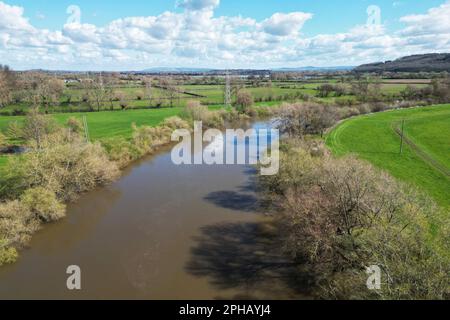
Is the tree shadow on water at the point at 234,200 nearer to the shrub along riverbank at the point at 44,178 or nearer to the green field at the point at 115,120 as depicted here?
the shrub along riverbank at the point at 44,178

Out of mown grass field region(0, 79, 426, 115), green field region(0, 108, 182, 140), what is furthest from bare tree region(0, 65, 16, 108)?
green field region(0, 108, 182, 140)

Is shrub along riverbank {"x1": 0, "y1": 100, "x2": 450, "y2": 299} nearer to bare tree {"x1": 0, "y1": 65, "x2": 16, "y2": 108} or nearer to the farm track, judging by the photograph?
the farm track

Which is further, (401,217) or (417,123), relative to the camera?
(417,123)

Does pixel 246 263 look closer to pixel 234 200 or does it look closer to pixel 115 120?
pixel 234 200

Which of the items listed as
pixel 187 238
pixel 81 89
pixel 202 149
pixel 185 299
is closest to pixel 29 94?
pixel 81 89
